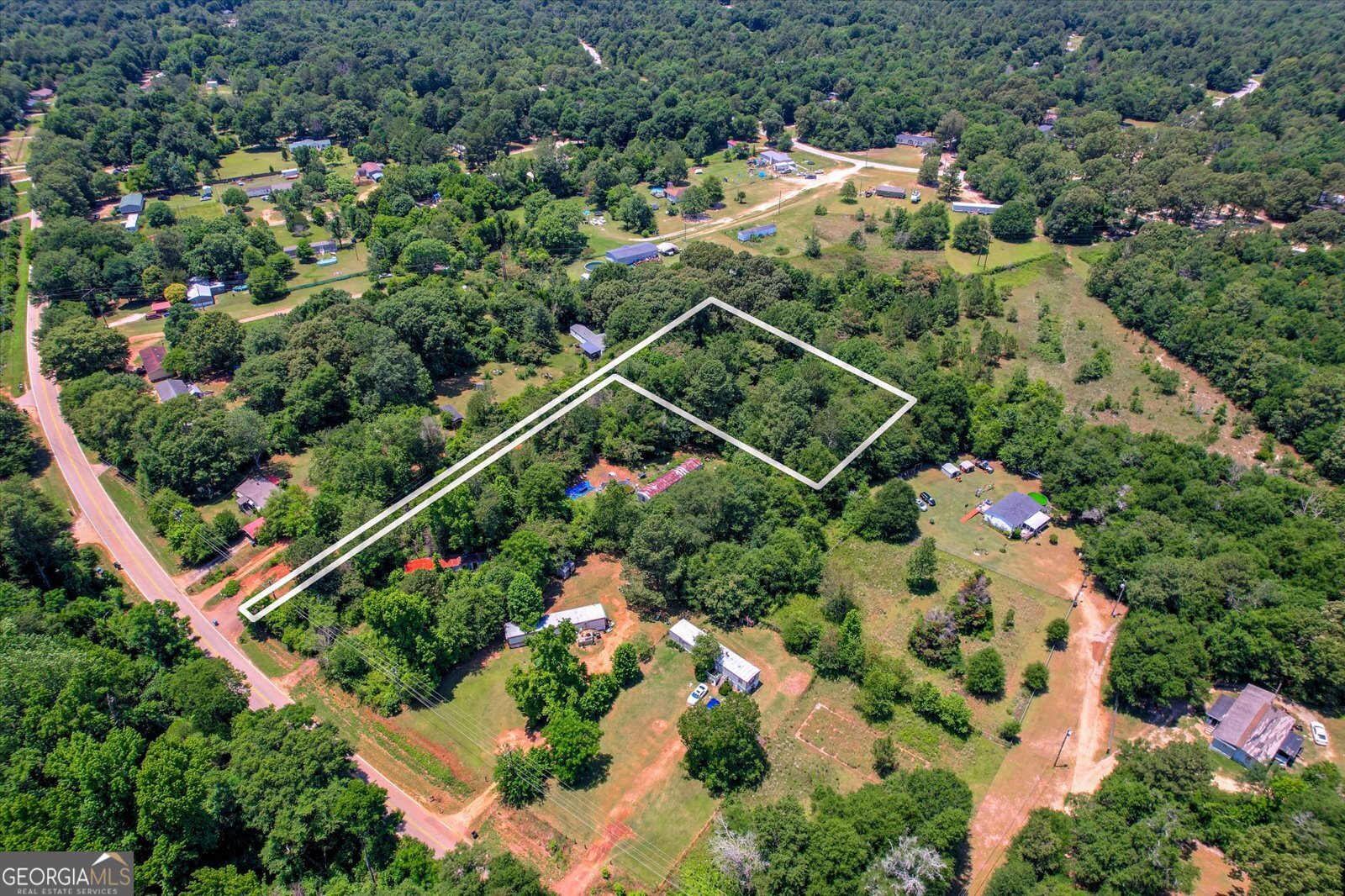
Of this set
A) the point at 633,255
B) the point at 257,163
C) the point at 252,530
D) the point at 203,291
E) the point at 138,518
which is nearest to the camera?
the point at 252,530

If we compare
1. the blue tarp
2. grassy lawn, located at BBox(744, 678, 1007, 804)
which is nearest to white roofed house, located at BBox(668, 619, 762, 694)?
grassy lawn, located at BBox(744, 678, 1007, 804)

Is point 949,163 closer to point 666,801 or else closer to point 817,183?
point 817,183

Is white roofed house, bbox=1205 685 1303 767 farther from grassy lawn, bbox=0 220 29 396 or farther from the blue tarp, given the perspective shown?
grassy lawn, bbox=0 220 29 396

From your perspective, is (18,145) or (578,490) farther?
(18,145)

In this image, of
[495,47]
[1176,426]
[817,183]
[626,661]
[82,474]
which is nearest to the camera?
[626,661]

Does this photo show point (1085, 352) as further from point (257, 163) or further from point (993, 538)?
point (257, 163)

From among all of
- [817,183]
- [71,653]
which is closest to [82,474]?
[71,653]

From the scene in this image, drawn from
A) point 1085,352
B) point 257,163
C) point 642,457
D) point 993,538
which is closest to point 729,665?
point 642,457
